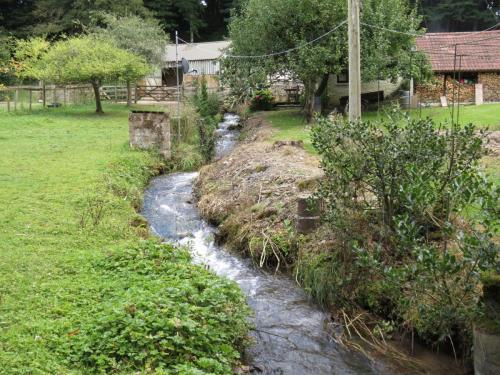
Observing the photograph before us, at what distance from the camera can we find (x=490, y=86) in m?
31.1

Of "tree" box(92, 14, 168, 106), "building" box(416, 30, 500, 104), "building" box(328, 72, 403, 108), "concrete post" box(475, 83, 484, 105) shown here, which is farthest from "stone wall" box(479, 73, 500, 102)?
"tree" box(92, 14, 168, 106)

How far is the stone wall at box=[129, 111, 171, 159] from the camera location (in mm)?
20297

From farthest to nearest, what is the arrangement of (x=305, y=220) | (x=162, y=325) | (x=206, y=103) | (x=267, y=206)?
(x=206, y=103)
(x=267, y=206)
(x=305, y=220)
(x=162, y=325)

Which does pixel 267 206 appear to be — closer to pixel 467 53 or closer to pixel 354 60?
pixel 354 60

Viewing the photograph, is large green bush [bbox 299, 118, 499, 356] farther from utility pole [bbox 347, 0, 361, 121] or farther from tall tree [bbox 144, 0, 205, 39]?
tall tree [bbox 144, 0, 205, 39]

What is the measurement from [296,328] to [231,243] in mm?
3760

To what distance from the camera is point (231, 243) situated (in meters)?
11.6

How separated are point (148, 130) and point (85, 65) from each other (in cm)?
1014

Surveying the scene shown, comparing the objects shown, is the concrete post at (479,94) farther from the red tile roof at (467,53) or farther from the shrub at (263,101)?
the shrub at (263,101)

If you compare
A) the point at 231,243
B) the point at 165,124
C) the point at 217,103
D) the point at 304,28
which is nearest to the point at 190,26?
the point at 217,103

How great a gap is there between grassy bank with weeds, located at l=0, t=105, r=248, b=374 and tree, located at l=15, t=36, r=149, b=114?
15.2 m

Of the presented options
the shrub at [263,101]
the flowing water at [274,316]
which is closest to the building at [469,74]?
the shrub at [263,101]

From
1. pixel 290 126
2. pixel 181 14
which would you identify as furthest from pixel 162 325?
pixel 181 14

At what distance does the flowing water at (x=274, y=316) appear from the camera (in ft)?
23.2
